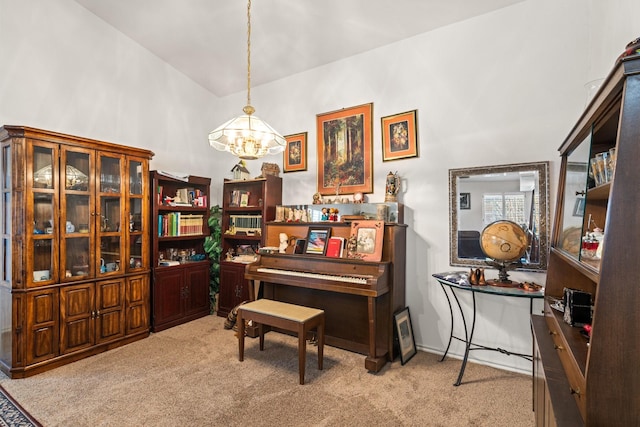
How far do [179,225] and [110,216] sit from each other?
3.00 feet

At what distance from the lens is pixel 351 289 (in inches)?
115

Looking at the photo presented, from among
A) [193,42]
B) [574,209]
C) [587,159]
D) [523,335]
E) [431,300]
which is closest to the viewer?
[587,159]

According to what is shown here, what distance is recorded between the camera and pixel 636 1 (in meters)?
1.73

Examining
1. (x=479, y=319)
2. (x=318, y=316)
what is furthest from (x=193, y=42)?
(x=479, y=319)

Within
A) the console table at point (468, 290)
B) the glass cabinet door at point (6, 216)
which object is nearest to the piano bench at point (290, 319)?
the console table at point (468, 290)

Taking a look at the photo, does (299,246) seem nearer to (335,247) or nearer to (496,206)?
(335,247)

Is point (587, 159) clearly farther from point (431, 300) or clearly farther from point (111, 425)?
point (111, 425)

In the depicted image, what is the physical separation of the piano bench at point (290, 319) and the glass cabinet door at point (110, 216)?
1556 millimetres

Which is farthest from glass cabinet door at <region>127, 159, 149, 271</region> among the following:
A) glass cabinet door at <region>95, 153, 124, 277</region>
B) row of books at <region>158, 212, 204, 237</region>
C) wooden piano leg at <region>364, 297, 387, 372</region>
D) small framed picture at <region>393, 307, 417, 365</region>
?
small framed picture at <region>393, 307, 417, 365</region>

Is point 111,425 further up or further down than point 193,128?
further down

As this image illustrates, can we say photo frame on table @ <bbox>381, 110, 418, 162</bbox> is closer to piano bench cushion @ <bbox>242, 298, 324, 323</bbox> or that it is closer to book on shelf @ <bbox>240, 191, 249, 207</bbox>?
piano bench cushion @ <bbox>242, 298, 324, 323</bbox>

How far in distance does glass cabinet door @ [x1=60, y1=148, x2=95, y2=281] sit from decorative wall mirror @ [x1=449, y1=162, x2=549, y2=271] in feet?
11.8

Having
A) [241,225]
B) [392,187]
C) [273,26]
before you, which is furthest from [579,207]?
[241,225]

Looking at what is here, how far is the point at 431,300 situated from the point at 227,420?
7.00ft
